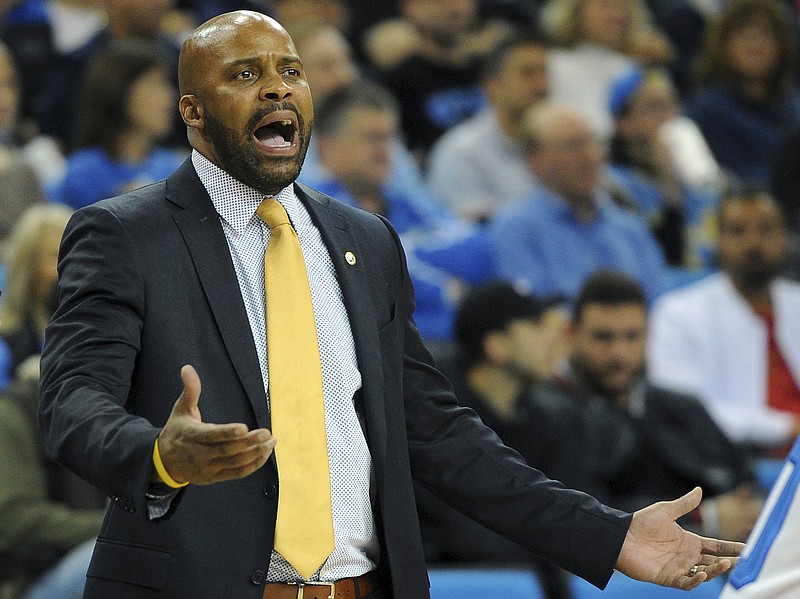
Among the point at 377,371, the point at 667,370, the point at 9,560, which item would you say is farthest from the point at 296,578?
the point at 667,370

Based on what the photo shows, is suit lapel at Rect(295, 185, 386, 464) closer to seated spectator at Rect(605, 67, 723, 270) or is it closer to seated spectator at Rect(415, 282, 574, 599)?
seated spectator at Rect(415, 282, 574, 599)

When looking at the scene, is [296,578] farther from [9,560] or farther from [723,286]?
[723,286]

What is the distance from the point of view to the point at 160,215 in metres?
2.48

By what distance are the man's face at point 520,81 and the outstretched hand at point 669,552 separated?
4.75 meters

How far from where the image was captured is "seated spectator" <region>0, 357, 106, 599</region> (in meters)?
4.27

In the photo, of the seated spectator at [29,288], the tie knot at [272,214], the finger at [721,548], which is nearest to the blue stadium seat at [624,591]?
the finger at [721,548]

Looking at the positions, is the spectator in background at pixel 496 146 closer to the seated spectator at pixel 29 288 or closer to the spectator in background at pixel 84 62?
the spectator in background at pixel 84 62

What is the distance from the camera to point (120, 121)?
6.10 metres

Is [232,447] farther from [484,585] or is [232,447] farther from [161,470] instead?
[484,585]

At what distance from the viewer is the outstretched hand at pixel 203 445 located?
1.96m

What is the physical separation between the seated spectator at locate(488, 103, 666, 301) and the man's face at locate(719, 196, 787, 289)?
45 cm

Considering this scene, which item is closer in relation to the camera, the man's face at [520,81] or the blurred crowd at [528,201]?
the blurred crowd at [528,201]

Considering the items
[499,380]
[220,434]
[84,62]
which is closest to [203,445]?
[220,434]

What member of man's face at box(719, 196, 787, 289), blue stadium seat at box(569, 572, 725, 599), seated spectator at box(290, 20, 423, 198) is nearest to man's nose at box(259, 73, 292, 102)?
blue stadium seat at box(569, 572, 725, 599)
